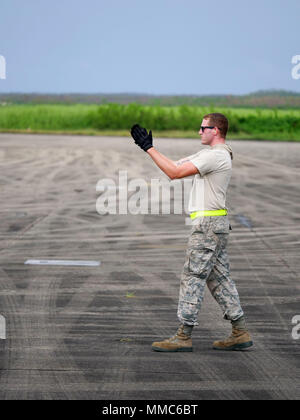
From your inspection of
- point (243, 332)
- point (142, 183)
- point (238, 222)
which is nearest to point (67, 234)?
point (238, 222)

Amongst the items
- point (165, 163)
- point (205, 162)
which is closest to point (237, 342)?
point (205, 162)

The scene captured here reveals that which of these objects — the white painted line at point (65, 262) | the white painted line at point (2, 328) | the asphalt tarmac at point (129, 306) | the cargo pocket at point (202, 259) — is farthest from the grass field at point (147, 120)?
the cargo pocket at point (202, 259)

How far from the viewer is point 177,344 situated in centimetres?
631

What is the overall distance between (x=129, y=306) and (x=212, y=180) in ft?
7.13

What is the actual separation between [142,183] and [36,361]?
1486 cm

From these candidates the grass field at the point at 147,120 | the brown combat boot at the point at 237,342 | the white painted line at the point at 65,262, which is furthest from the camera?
the grass field at the point at 147,120

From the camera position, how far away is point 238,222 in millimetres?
13914

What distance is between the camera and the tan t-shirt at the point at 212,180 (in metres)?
6.14

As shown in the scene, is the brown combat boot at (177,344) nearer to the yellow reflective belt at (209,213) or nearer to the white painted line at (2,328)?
the yellow reflective belt at (209,213)

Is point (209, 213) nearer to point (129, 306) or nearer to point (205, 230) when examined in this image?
point (205, 230)

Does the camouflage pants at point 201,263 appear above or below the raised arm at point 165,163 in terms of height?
below

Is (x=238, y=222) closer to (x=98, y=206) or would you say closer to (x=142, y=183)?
(x=98, y=206)

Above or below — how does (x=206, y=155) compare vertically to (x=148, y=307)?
above

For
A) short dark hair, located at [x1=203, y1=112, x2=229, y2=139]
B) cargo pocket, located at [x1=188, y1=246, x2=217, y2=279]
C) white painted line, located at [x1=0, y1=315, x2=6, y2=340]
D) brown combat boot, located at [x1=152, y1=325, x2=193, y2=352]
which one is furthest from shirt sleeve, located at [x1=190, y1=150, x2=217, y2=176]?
white painted line, located at [x1=0, y1=315, x2=6, y2=340]
